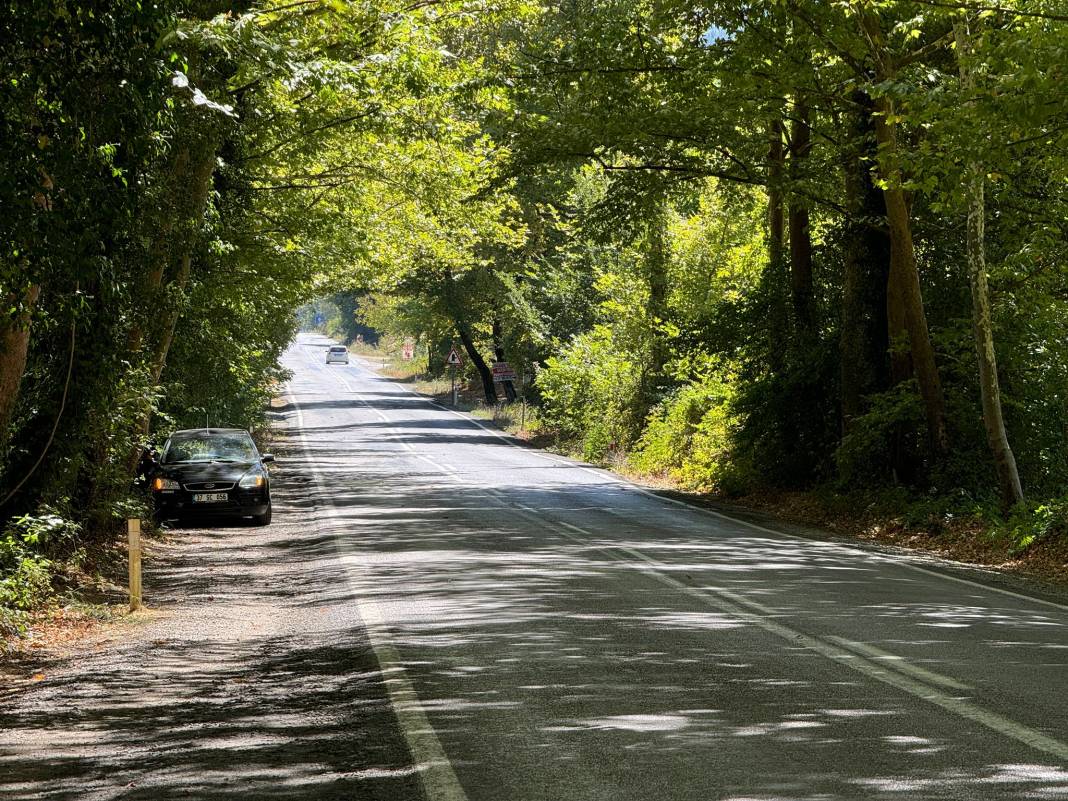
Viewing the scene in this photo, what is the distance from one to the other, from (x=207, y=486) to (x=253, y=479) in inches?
28.6

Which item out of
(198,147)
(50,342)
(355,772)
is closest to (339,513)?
(198,147)

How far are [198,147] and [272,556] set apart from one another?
5.32 metres

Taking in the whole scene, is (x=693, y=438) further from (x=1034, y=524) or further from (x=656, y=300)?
(x=1034, y=524)

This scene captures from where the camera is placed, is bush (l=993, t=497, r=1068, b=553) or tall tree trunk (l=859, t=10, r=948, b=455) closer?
bush (l=993, t=497, r=1068, b=553)

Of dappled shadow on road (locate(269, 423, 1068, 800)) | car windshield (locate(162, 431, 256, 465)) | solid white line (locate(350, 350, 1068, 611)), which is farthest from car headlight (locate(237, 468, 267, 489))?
solid white line (locate(350, 350, 1068, 611))

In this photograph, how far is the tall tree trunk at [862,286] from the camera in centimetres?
2133

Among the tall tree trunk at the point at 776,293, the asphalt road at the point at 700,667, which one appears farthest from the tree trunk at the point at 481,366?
the asphalt road at the point at 700,667

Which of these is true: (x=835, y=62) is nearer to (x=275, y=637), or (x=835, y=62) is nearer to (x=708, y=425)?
(x=708, y=425)

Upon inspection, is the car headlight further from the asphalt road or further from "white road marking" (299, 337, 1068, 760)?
"white road marking" (299, 337, 1068, 760)

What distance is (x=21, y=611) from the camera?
11.2 meters

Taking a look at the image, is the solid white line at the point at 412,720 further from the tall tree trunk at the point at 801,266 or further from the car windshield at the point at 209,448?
the tall tree trunk at the point at 801,266

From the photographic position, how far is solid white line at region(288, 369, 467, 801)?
5854mm

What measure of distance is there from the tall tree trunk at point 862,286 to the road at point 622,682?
17.8 ft

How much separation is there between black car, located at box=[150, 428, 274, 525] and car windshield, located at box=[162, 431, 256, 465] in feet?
0.05
